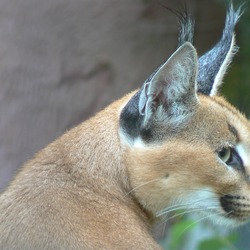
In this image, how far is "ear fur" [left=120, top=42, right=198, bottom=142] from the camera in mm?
3775

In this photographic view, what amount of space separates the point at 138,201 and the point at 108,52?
9.76 feet

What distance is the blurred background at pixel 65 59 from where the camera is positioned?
6641 mm

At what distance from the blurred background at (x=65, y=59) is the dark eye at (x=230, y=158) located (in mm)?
2601

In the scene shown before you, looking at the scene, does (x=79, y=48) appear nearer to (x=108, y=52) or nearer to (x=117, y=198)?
(x=108, y=52)

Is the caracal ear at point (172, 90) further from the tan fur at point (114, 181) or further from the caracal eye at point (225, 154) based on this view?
the caracal eye at point (225, 154)

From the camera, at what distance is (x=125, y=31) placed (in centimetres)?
683

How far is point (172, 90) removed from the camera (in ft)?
12.6

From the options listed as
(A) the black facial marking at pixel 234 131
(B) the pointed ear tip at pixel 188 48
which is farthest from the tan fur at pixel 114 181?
(B) the pointed ear tip at pixel 188 48

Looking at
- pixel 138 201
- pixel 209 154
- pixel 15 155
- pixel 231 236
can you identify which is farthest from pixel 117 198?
pixel 15 155

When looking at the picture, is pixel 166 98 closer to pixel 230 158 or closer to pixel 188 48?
pixel 188 48

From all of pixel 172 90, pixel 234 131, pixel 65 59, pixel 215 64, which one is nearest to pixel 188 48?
pixel 172 90

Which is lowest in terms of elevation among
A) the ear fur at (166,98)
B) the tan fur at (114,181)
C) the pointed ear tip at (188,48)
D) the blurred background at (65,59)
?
the blurred background at (65,59)

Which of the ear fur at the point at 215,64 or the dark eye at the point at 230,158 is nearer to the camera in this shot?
the dark eye at the point at 230,158

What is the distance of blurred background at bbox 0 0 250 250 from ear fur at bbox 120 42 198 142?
103 inches
